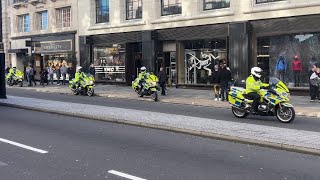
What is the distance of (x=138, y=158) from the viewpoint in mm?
7941

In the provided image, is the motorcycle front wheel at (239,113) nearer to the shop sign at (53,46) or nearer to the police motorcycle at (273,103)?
A: the police motorcycle at (273,103)

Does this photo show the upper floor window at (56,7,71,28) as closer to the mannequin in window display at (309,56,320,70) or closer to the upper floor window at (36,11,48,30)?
the upper floor window at (36,11,48,30)

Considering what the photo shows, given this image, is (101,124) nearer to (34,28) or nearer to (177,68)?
(177,68)

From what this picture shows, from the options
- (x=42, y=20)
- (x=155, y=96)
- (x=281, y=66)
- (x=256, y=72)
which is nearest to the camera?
(x=256, y=72)

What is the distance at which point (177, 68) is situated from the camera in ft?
90.6

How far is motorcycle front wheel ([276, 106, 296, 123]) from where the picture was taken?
1256 cm

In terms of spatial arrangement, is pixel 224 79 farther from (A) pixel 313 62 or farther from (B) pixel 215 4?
(B) pixel 215 4

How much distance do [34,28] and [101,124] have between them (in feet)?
95.4

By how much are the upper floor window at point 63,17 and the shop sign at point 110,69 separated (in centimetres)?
538

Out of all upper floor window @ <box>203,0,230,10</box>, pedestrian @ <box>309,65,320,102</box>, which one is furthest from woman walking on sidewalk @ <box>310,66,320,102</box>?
upper floor window @ <box>203,0,230,10</box>

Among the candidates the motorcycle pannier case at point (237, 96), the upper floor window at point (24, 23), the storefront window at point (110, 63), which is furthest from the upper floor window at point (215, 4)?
the upper floor window at point (24, 23)

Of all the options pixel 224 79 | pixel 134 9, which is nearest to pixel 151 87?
pixel 224 79

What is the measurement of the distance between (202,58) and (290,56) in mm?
5619

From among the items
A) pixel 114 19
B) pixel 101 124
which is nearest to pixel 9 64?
pixel 114 19
